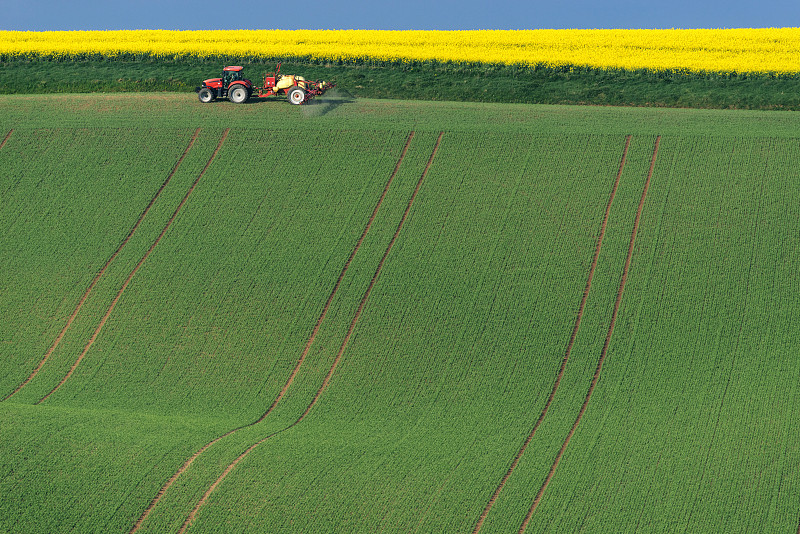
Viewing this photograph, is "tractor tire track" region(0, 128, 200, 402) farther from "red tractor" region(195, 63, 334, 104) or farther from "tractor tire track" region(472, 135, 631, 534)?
"tractor tire track" region(472, 135, 631, 534)

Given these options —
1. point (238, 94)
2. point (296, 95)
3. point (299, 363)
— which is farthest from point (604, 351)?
point (238, 94)

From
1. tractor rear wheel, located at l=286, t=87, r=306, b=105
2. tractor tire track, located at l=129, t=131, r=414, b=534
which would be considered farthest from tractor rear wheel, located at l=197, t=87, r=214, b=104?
tractor tire track, located at l=129, t=131, r=414, b=534

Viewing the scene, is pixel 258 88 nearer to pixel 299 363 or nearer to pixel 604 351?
pixel 299 363

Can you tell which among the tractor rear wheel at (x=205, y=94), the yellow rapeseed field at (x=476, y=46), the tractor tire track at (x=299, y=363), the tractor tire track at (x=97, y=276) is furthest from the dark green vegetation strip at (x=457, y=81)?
the tractor tire track at (x=97, y=276)

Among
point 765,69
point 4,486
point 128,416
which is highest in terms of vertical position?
point 4,486

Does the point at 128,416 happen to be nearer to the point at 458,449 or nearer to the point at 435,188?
the point at 458,449

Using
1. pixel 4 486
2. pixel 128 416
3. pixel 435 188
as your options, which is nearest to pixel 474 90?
pixel 435 188

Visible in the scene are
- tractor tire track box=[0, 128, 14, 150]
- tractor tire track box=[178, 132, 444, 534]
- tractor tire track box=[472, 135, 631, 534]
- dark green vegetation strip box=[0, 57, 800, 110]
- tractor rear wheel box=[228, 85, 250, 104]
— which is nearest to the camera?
tractor tire track box=[178, 132, 444, 534]
